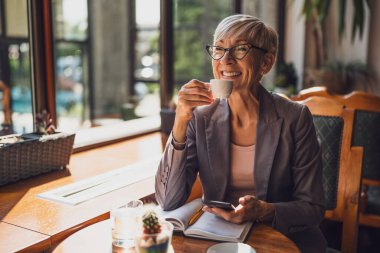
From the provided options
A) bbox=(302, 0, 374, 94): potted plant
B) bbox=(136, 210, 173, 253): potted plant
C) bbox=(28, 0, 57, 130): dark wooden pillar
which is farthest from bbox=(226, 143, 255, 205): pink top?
bbox=(302, 0, 374, 94): potted plant

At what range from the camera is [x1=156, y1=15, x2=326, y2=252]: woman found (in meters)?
1.53

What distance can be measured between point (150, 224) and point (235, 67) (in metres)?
0.77

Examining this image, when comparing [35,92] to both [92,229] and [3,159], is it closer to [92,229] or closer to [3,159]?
[3,159]

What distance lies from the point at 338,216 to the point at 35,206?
1.26m

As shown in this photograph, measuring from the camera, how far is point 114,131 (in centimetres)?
287

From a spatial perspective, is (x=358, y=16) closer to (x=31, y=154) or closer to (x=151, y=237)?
(x=31, y=154)

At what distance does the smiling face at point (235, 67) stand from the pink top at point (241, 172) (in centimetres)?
24

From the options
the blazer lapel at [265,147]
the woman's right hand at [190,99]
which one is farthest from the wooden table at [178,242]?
the woman's right hand at [190,99]

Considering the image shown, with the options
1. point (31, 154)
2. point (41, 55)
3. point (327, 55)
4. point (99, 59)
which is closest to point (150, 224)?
point (31, 154)

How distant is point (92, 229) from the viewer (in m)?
1.34

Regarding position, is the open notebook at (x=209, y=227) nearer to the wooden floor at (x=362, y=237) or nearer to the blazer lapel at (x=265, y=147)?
the blazer lapel at (x=265, y=147)

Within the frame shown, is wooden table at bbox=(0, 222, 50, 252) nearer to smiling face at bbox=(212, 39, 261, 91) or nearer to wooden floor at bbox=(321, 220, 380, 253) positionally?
smiling face at bbox=(212, 39, 261, 91)

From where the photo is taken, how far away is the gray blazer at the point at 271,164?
1533mm

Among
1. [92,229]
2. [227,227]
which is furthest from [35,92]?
[227,227]
